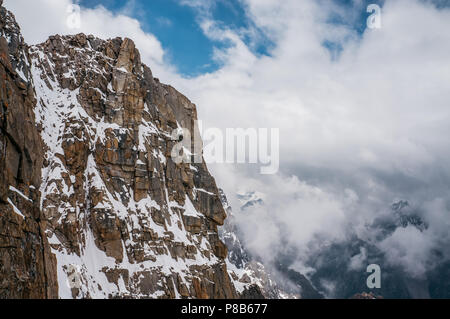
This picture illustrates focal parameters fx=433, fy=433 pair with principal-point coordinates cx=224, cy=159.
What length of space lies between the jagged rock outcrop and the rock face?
7.30 m

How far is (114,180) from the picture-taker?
348ft

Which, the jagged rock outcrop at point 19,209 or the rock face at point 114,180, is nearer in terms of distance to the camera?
the jagged rock outcrop at point 19,209

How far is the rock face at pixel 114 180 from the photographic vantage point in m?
88.0

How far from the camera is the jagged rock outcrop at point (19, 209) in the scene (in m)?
42.7

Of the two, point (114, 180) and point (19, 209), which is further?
point (114, 180)

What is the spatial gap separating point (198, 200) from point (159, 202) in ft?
73.2

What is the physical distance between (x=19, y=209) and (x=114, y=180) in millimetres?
59576

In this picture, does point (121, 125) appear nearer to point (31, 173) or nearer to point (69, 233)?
point (69, 233)

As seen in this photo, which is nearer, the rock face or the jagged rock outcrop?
the jagged rock outcrop

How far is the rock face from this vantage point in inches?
3463

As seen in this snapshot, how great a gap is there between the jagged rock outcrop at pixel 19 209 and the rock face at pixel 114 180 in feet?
A: 23.9

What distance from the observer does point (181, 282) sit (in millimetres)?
106188

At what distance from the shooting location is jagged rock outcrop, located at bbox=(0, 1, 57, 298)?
4269 centimetres
